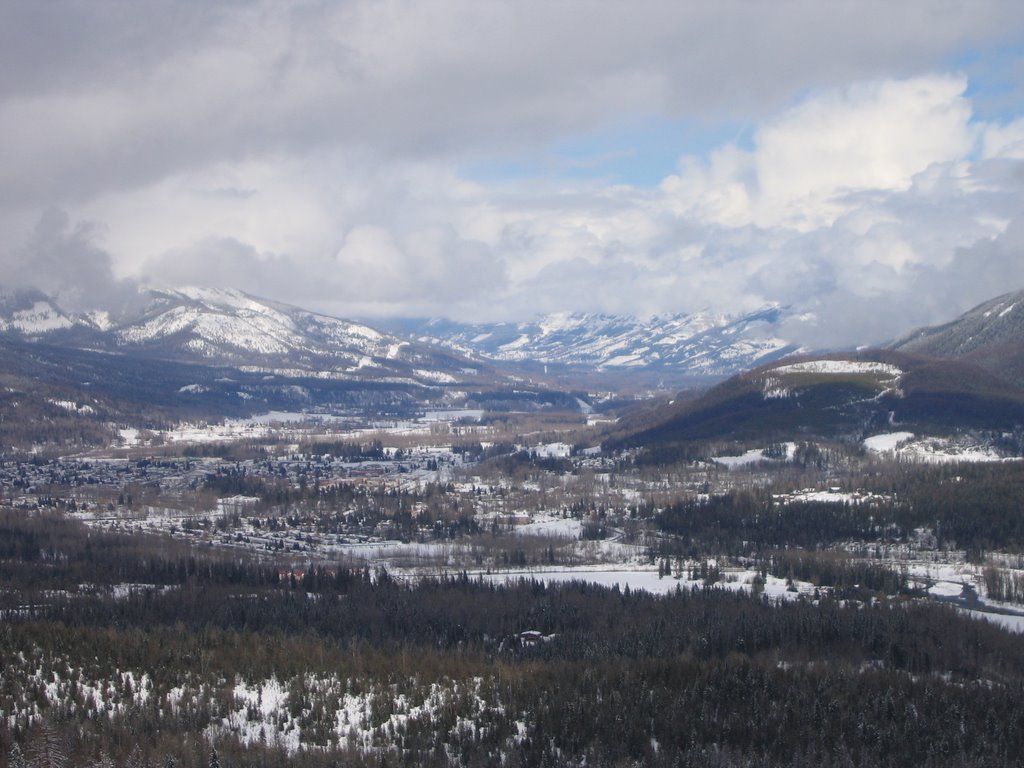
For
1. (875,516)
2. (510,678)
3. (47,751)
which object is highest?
(875,516)

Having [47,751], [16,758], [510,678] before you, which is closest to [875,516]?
[510,678]

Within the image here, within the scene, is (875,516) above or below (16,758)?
above

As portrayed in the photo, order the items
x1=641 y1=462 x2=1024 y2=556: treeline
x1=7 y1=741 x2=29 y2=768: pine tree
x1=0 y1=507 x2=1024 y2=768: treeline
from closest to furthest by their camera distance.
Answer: x1=7 y1=741 x2=29 y2=768: pine tree < x1=0 y1=507 x2=1024 y2=768: treeline < x1=641 y1=462 x2=1024 y2=556: treeline

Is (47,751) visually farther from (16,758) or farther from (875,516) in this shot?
(875,516)

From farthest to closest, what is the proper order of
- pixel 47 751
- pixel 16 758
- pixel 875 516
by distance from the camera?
pixel 875 516 → pixel 47 751 → pixel 16 758

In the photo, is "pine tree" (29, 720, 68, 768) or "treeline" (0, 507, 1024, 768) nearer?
"pine tree" (29, 720, 68, 768)

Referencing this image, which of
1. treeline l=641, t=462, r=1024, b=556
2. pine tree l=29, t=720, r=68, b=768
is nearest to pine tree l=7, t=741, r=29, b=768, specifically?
pine tree l=29, t=720, r=68, b=768

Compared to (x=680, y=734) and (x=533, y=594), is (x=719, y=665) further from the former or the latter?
(x=533, y=594)

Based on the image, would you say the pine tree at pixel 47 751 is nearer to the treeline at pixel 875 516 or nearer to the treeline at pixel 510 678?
the treeline at pixel 510 678

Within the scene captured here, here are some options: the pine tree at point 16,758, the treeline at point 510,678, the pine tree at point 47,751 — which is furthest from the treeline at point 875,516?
the pine tree at point 16,758

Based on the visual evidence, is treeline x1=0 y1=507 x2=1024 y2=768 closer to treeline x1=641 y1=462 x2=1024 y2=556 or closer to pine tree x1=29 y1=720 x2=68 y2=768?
pine tree x1=29 y1=720 x2=68 y2=768

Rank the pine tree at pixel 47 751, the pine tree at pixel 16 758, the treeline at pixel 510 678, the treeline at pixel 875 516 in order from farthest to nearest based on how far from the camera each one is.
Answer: the treeline at pixel 875 516 < the treeline at pixel 510 678 < the pine tree at pixel 47 751 < the pine tree at pixel 16 758
